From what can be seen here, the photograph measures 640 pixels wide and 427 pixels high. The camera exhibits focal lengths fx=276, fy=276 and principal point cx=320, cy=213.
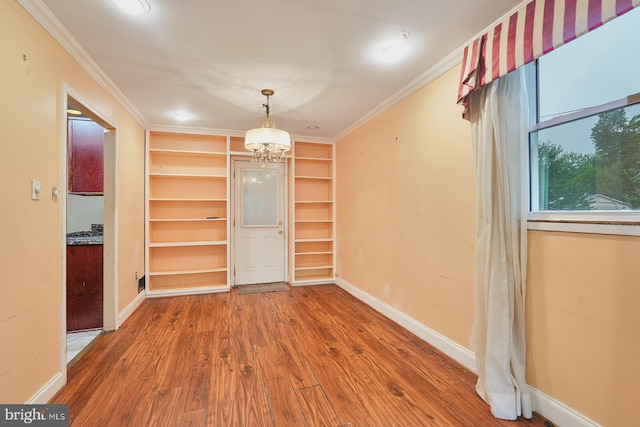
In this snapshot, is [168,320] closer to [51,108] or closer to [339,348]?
[339,348]

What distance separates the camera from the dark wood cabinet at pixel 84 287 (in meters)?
3.09

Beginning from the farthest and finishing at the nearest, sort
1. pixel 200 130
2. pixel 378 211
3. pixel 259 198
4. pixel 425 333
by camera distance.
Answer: pixel 259 198 → pixel 200 130 → pixel 378 211 → pixel 425 333

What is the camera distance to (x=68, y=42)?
206cm

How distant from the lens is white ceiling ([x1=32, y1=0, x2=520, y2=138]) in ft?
5.87

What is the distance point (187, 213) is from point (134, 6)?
318 centimetres

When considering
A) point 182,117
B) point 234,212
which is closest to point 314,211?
point 234,212

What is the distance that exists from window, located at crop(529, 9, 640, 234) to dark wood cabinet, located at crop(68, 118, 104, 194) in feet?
14.9

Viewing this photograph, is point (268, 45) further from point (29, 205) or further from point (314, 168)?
point (314, 168)

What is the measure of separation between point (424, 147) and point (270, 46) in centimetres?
166

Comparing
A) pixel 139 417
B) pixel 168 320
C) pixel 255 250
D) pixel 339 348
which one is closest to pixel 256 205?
pixel 255 250

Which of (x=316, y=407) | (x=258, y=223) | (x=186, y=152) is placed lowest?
(x=316, y=407)

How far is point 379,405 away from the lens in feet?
5.93

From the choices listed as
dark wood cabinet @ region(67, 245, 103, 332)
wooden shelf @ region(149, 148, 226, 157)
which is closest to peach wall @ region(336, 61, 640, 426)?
wooden shelf @ region(149, 148, 226, 157)

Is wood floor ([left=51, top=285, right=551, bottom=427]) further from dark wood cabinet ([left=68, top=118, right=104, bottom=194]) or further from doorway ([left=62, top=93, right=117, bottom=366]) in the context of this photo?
dark wood cabinet ([left=68, top=118, right=104, bottom=194])
